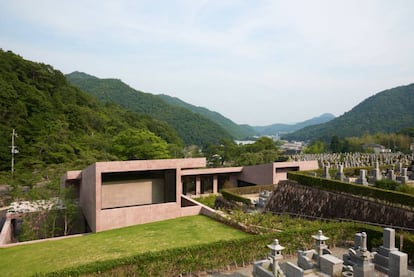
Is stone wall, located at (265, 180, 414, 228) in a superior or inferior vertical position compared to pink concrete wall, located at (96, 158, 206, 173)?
inferior

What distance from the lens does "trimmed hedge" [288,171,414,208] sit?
43.0ft

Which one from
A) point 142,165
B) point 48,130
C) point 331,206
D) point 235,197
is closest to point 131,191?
point 142,165

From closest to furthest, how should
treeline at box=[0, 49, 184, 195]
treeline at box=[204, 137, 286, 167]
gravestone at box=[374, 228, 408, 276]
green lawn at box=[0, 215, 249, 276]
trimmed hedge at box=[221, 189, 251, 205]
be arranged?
gravestone at box=[374, 228, 408, 276]
green lawn at box=[0, 215, 249, 276]
trimmed hedge at box=[221, 189, 251, 205]
treeline at box=[0, 49, 184, 195]
treeline at box=[204, 137, 286, 167]

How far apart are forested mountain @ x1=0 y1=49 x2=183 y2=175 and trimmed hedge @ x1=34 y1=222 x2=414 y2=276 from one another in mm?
25595

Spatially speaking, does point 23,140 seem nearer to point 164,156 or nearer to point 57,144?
point 57,144

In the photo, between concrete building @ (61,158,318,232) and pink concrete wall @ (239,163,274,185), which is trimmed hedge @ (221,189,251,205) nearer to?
concrete building @ (61,158,318,232)

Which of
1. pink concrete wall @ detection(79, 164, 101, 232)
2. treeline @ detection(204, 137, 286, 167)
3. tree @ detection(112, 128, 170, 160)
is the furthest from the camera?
treeline @ detection(204, 137, 286, 167)

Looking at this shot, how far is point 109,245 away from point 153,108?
336ft

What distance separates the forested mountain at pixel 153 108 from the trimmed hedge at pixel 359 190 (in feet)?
285

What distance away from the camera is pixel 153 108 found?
371 ft

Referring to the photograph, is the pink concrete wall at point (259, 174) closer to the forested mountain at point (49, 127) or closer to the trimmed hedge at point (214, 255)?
the forested mountain at point (49, 127)

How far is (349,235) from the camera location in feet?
42.2

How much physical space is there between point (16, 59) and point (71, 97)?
33.9ft

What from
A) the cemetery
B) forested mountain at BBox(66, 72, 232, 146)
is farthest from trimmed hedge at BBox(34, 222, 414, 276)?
forested mountain at BBox(66, 72, 232, 146)
